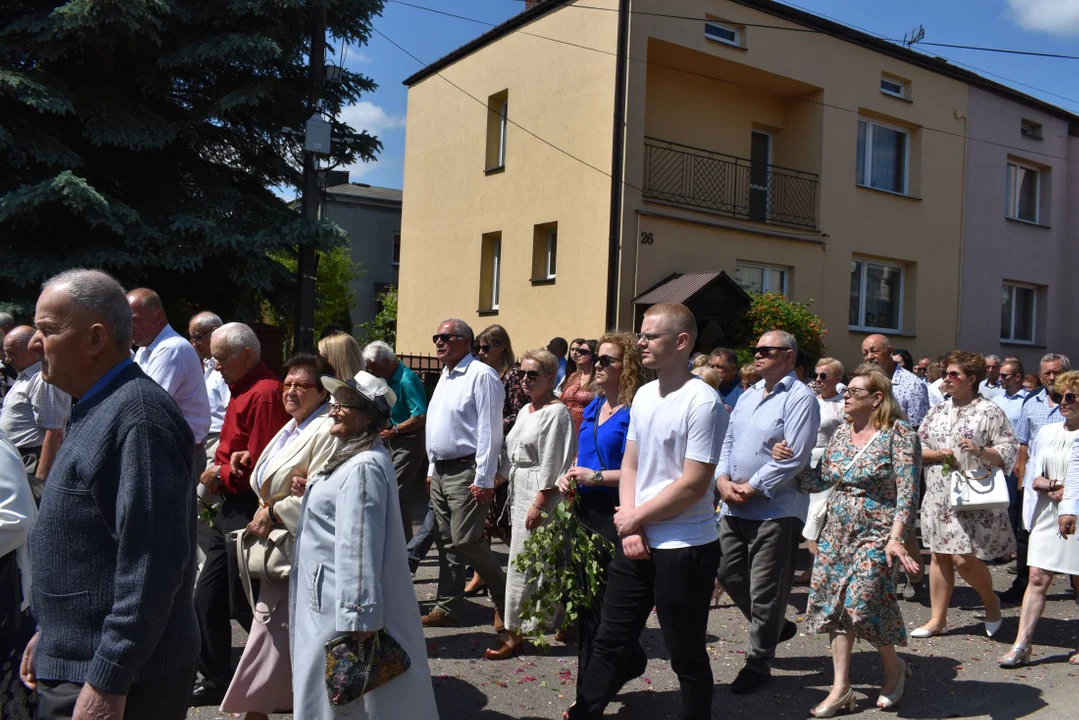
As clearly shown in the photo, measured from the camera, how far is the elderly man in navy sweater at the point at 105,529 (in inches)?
95.3

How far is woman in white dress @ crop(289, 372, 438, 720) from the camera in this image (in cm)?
345

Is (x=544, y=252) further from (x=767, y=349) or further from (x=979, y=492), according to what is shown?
(x=767, y=349)

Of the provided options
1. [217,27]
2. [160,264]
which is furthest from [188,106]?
[160,264]

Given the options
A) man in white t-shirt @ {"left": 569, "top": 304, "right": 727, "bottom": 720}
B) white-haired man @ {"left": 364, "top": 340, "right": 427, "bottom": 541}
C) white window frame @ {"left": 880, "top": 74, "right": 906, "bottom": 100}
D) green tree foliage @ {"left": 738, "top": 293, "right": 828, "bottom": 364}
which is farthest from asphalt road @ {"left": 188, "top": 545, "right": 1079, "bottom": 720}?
white window frame @ {"left": 880, "top": 74, "right": 906, "bottom": 100}

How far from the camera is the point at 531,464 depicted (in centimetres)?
589

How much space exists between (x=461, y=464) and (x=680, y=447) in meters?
2.49

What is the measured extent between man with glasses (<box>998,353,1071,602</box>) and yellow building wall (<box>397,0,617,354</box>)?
23.2 ft

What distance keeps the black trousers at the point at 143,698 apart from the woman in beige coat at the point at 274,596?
1447 millimetres

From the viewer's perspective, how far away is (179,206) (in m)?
12.1

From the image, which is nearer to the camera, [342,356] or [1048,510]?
[342,356]

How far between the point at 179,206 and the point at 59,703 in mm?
10580

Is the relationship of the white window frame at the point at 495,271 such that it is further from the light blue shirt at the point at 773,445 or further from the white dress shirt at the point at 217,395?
the light blue shirt at the point at 773,445

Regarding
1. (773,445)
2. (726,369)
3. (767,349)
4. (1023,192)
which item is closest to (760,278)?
(726,369)

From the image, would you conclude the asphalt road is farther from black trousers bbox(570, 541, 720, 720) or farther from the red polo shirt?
the red polo shirt
